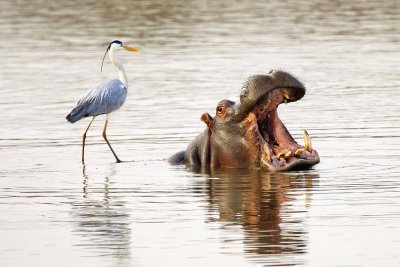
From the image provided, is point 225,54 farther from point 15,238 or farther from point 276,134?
point 15,238

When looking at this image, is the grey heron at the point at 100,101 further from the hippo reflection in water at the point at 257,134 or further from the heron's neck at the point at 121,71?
the hippo reflection in water at the point at 257,134

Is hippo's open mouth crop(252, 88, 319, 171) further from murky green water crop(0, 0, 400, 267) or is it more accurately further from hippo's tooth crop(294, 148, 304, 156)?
murky green water crop(0, 0, 400, 267)

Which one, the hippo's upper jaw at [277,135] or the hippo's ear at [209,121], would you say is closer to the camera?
the hippo's upper jaw at [277,135]

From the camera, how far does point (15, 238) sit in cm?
884

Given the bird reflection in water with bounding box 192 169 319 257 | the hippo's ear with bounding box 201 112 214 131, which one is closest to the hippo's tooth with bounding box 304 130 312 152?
the bird reflection in water with bounding box 192 169 319 257

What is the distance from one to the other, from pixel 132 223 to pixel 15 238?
86 centimetres

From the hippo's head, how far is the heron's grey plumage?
1.65m

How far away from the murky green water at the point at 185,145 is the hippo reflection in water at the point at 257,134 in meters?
0.19

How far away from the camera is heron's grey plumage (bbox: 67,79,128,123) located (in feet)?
42.5

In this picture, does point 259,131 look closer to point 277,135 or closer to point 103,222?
point 277,135

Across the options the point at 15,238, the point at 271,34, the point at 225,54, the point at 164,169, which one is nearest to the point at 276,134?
the point at 164,169

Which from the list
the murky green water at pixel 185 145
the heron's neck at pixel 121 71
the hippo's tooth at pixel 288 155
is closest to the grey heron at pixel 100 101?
the heron's neck at pixel 121 71

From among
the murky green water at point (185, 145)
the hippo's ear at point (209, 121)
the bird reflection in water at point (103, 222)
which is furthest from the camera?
the hippo's ear at point (209, 121)

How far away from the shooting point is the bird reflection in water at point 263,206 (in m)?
8.42
